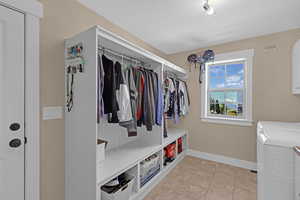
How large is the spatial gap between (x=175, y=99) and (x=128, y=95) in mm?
1351

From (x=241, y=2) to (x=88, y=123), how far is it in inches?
83.8

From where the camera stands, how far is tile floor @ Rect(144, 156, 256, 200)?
176cm

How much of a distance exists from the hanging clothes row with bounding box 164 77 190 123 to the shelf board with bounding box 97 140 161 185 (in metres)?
0.78

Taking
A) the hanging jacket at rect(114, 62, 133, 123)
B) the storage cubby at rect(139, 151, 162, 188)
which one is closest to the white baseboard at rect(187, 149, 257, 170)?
the storage cubby at rect(139, 151, 162, 188)

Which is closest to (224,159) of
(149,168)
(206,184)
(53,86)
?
(206,184)

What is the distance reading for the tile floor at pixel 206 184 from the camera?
176 centimetres

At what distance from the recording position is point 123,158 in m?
1.69

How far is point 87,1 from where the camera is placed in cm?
161

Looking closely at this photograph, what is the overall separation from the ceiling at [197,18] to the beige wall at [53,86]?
382 millimetres
